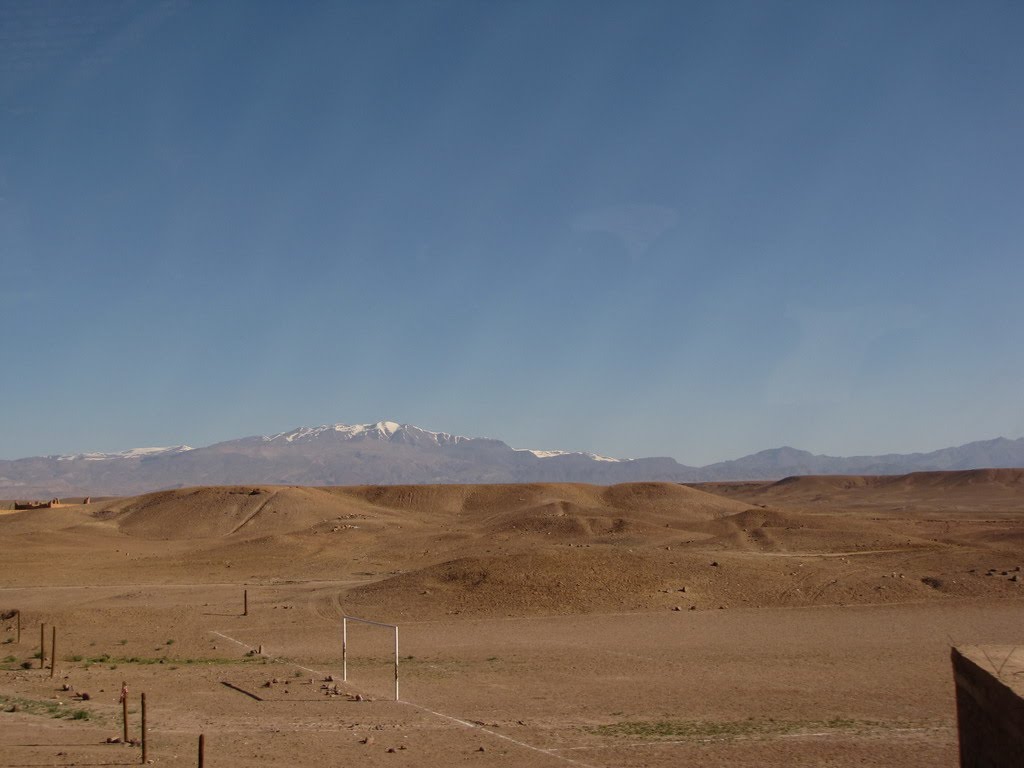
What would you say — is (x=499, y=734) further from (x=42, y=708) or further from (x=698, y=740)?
(x=42, y=708)

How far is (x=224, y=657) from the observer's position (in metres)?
24.1

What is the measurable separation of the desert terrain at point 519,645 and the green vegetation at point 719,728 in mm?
79

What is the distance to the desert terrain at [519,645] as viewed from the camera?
1498cm

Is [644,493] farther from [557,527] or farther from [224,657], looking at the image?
[224,657]

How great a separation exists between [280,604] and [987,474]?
476ft

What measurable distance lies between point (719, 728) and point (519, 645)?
9849 millimetres

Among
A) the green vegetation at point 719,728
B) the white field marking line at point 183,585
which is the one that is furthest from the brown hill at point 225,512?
the green vegetation at point 719,728

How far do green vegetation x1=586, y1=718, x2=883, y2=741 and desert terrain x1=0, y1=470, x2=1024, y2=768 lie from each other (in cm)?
8

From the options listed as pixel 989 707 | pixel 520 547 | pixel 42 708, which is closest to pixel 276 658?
pixel 42 708

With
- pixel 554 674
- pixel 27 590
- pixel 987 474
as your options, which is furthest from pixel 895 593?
pixel 987 474

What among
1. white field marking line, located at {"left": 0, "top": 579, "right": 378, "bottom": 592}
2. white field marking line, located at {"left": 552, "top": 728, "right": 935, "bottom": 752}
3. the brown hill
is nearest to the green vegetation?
white field marking line, located at {"left": 552, "top": 728, "right": 935, "bottom": 752}

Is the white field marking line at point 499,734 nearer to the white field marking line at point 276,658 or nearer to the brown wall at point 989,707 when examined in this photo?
the white field marking line at point 276,658

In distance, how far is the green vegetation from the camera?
15484 millimetres

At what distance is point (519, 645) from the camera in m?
25.1
